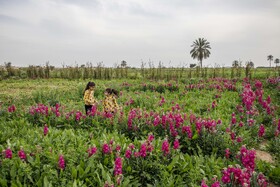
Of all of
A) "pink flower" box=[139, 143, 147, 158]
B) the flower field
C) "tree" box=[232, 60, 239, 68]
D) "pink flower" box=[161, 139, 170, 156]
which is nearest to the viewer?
the flower field

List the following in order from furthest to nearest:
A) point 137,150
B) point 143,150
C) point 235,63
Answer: point 235,63, point 137,150, point 143,150

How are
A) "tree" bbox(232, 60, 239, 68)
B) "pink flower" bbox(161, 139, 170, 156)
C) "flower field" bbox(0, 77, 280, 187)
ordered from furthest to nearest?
"tree" bbox(232, 60, 239, 68) → "pink flower" bbox(161, 139, 170, 156) → "flower field" bbox(0, 77, 280, 187)

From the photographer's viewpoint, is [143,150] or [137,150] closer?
[143,150]

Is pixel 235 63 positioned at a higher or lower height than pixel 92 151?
higher

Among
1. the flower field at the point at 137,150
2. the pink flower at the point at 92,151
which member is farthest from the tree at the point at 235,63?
the pink flower at the point at 92,151

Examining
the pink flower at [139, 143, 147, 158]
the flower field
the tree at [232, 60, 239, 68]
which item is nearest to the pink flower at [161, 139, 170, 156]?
the flower field

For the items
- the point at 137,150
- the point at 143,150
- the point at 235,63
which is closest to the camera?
the point at 143,150

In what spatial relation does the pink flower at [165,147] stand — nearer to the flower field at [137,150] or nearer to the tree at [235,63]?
the flower field at [137,150]

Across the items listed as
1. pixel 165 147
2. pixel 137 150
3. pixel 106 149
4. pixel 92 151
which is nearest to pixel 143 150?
pixel 137 150

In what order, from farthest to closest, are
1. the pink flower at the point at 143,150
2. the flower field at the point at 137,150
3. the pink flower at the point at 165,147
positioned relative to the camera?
the pink flower at the point at 165,147 < the pink flower at the point at 143,150 < the flower field at the point at 137,150

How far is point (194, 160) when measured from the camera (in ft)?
16.8

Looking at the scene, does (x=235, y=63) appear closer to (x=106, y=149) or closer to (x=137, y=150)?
(x=137, y=150)

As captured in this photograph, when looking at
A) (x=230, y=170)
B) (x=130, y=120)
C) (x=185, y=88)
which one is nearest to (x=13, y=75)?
(x=185, y=88)

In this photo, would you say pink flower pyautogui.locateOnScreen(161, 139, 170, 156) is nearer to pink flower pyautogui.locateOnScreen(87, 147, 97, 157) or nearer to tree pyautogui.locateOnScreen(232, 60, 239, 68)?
pink flower pyautogui.locateOnScreen(87, 147, 97, 157)
